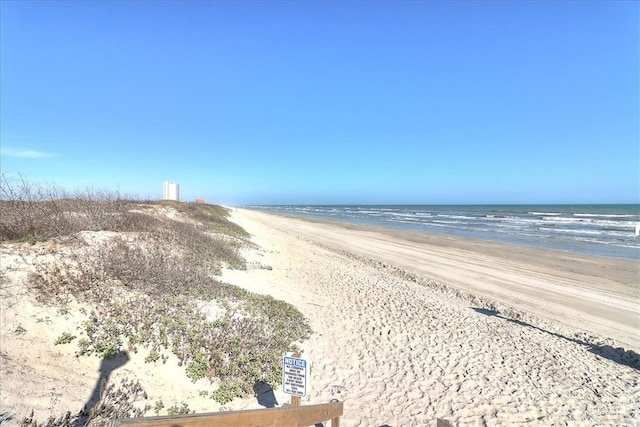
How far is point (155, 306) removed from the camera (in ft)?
19.7

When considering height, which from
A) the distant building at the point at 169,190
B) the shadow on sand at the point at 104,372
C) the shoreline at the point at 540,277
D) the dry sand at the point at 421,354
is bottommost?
the shoreline at the point at 540,277

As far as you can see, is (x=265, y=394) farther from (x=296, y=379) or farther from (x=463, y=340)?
(x=463, y=340)

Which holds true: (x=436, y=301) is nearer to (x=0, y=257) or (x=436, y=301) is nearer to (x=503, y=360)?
(x=503, y=360)

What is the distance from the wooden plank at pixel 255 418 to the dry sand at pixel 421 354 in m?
1.40

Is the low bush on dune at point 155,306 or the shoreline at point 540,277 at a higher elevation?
the low bush on dune at point 155,306

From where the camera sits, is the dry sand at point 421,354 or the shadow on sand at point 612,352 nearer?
the dry sand at point 421,354

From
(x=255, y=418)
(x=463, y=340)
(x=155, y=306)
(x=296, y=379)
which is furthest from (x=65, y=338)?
(x=463, y=340)

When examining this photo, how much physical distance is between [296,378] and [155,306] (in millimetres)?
3557

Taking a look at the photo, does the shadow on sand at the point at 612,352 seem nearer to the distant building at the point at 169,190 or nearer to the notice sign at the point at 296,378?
the notice sign at the point at 296,378

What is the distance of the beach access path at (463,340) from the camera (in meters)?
5.14

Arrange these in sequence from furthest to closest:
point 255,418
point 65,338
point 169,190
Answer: point 169,190 → point 65,338 → point 255,418

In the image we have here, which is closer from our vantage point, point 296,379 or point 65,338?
point 296,379

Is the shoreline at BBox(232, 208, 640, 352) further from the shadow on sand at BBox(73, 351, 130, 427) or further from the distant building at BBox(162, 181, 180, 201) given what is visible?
the distant building at BBox(162, 181, 180, 201)

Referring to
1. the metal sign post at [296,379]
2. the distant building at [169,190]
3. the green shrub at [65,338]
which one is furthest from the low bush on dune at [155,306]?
the distant building at [169,190]
